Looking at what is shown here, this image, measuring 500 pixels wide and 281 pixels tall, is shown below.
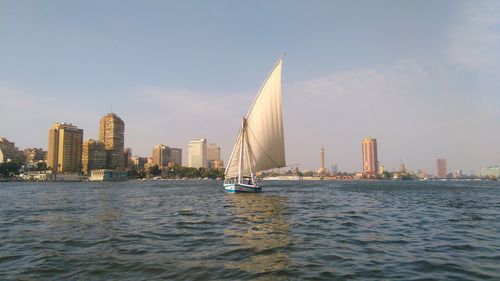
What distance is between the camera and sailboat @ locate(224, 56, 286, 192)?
56.2 m

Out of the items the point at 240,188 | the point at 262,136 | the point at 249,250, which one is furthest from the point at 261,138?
the point at 249,250

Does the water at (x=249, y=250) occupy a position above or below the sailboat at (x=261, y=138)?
below

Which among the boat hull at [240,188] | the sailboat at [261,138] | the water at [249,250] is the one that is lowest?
the water at [249,250]

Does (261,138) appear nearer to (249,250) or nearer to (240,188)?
(240,188)

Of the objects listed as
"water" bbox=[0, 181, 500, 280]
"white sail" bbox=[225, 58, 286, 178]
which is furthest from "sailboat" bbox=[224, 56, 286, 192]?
"water" bbox=[0, 181, 500, 280]

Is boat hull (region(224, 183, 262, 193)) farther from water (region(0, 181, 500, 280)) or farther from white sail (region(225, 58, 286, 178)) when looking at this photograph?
→ water (region(0, 181, 500, 280))

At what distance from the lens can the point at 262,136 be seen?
58.2 m

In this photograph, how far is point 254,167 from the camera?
62750mm

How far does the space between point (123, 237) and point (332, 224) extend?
12.5 metres

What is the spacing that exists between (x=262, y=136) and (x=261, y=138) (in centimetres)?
43

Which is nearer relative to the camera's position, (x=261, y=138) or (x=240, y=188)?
(x=261, y=138)

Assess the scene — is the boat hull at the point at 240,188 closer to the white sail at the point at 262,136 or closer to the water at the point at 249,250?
the white sail at the point at 262,136

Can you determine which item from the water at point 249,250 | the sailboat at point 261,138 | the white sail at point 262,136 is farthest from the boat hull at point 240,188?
the water at point 249,250

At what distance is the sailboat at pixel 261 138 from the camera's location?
184ft
